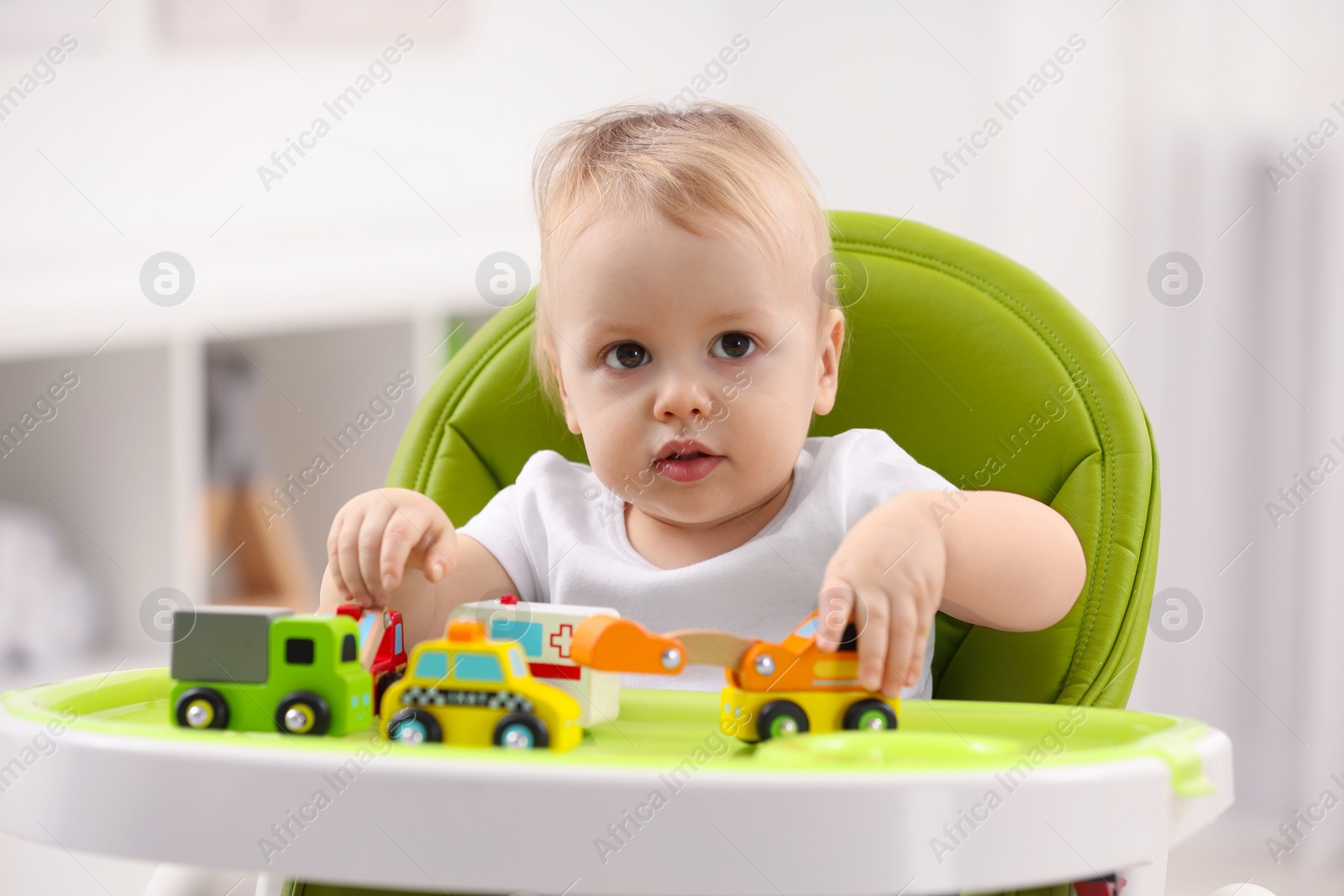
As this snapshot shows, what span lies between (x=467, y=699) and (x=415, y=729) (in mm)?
28

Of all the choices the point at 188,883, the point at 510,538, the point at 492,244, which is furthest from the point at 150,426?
the point at 188,883

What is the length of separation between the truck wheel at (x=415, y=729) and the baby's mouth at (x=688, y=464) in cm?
31

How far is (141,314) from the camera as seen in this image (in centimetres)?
202

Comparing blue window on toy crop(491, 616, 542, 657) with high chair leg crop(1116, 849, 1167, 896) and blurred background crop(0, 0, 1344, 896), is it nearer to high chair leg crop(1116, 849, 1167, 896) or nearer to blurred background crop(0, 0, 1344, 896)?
high chair leg crop(1116, 849, 1167, 896)

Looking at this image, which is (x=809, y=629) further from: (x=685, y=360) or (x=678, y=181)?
(x=678, y=181)

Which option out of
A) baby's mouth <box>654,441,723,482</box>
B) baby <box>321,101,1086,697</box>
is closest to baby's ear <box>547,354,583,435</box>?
baby <box>321,101,1086,697</box>

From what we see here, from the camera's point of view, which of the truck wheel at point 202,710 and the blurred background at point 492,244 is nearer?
the truck wheel at point 202,710

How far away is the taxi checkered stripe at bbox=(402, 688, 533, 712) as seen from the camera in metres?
0.54

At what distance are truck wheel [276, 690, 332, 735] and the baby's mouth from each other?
12.7 inches

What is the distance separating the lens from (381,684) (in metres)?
0.66

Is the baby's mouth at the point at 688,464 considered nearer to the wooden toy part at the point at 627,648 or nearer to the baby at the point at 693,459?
the baby at the point at 693,459

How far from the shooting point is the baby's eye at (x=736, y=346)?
0.80 m

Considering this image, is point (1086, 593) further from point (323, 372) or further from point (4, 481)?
point (4, 481)

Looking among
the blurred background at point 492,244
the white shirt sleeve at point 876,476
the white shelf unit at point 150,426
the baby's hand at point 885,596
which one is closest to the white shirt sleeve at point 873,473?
the white shirt sleeve at point 876,476
